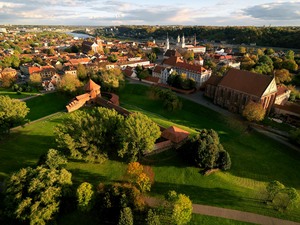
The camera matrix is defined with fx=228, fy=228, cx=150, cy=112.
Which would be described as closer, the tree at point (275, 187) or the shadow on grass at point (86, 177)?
the tree at point (275, 187)

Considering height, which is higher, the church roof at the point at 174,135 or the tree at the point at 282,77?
the tree at the point at 282,77

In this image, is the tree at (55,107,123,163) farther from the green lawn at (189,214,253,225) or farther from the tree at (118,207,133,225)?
the green lawn at (189,214,253,225)

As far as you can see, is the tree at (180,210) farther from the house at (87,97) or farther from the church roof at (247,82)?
the house at (87,97)

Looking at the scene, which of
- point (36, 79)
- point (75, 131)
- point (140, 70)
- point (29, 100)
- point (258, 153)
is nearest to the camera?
point (75, 131)

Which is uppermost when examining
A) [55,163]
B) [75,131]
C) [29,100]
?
[75,131]

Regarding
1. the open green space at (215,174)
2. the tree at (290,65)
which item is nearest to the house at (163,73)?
the open green space at (215,174)

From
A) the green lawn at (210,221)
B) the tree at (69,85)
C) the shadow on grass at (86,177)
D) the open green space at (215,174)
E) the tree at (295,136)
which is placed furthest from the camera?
the tree at (69,85)

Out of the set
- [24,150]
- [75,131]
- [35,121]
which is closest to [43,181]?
[75,131]

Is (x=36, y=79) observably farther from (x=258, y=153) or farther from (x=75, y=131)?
(x=258, y=153)

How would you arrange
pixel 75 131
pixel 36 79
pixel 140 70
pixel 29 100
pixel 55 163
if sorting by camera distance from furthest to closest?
1. pixel 140 70
2. pixel 36 79
3. pixel 29 100
4. pixel 75 131
5. pixel 55 163
